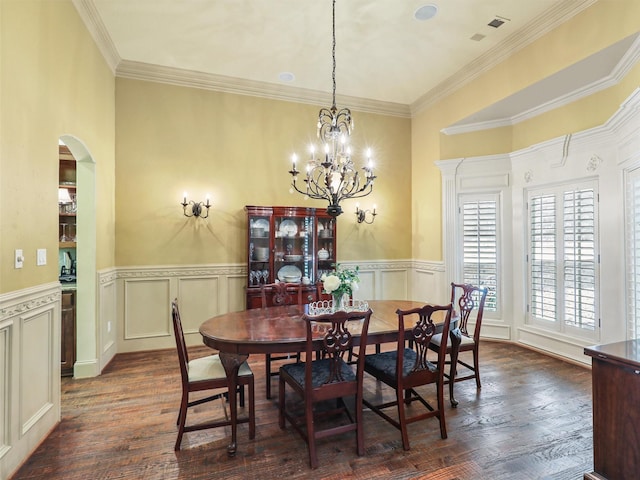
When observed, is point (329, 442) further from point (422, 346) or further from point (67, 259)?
point (67, 259)

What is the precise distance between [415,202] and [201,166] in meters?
3.38

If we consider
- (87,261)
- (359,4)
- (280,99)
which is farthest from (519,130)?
(87,261)

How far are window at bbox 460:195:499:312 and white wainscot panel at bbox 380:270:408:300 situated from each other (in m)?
1.03

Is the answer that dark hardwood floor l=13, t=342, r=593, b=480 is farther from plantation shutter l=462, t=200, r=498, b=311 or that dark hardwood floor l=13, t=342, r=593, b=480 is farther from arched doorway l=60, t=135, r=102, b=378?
plantation shutter l=462, t=200, r=498, b=311

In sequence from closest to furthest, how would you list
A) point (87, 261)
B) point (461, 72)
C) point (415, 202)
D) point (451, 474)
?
1. point (451, 474)
2. point (87, 261)
3. point (461, 72)
4. point (415, 202)

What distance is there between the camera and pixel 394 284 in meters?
5.94

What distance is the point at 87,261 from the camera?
147 inches

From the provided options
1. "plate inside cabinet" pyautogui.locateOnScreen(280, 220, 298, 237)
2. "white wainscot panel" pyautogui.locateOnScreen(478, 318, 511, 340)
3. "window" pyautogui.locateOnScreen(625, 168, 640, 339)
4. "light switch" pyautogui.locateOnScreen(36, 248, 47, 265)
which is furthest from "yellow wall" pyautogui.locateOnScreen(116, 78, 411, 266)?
"window" pyautogui.locateOnScreen(625, 168, 640, 339)

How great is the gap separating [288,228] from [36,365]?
3.10 m

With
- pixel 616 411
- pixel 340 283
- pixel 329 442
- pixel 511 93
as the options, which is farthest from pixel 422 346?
pixel 511 93

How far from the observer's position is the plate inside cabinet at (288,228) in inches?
197

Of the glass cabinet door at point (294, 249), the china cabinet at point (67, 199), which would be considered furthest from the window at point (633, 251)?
the china cabinet at point (67, 199)

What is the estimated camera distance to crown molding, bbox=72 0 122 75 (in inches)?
131

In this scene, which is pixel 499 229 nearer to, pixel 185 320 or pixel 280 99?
pixel 280 99
